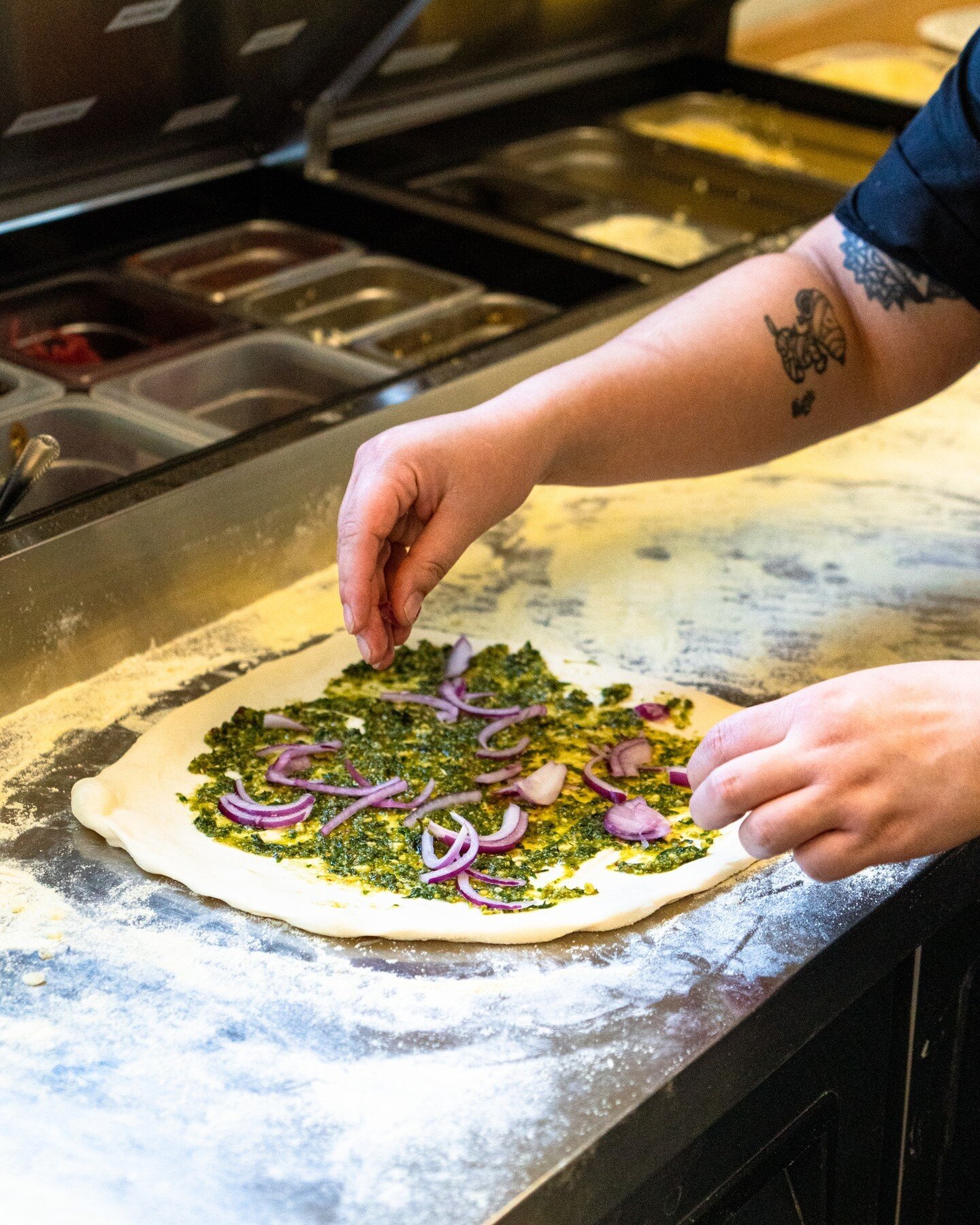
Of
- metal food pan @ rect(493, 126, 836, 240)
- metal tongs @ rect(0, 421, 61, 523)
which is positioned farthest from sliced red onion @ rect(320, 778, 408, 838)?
metal food pan @ rect(493, 126, 836, 240)

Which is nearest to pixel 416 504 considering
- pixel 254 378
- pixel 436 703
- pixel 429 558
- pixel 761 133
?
pixel 429 558

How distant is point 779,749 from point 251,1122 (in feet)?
1.82

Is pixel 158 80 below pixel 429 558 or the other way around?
the other way around

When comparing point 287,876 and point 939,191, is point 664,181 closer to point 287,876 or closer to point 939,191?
point 939,191

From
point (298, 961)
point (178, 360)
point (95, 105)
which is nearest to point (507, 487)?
point (298, 961)

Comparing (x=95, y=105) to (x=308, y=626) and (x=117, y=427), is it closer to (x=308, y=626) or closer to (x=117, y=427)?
(x=117, y=427)

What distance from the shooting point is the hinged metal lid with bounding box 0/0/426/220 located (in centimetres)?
213

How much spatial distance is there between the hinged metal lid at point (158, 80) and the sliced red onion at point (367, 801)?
123 centimetres

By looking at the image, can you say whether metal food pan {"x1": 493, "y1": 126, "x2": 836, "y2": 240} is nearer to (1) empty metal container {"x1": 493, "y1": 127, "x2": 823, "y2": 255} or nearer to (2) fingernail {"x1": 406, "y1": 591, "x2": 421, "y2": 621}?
(1) empty metal container {"x1": 493, "y1": 127, "x2": 823, "y2": 255}

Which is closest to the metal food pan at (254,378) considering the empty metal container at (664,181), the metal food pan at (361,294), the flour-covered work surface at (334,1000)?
the metal food pan at (361,294)

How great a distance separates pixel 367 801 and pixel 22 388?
3.32ft

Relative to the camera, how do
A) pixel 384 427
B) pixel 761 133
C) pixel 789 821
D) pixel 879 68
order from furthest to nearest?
pixel 879 68 < pixel 761 133 < pixel 384 427 < pixel 789 821

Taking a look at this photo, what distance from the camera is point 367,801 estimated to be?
160 cm

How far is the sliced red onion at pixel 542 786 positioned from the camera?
1623 millimetres
